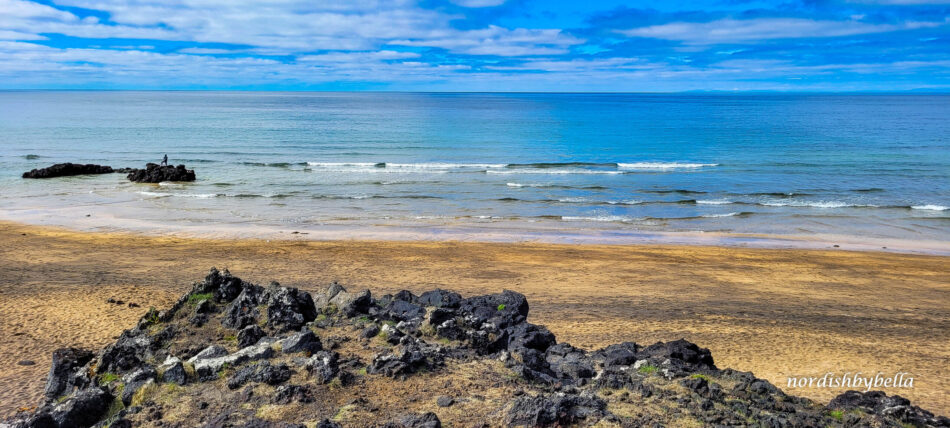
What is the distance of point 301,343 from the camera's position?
300 inches

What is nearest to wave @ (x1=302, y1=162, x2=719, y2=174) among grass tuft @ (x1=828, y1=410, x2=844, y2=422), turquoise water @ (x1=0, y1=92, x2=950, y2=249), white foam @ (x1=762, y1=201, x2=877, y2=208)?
turquoise water @ (x1=0, y1=92, x2=950, y2=249)

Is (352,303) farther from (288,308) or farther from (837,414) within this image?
(837,414)

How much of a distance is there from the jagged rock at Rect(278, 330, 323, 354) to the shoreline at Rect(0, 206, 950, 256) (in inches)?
597

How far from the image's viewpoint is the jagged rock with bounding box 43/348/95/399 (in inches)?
310

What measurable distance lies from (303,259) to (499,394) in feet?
44.2

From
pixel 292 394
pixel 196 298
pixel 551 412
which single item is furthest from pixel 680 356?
pixel 196 298

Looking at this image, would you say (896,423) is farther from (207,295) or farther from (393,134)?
(393,134)

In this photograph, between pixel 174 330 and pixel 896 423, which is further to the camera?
pixel 174 330

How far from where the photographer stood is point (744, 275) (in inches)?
709

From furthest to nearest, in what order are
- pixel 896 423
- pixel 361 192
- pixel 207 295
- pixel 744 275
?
1. pixel 361 192
2. pixel 744 275
3. pixel 207 295
4. pixel 896 423

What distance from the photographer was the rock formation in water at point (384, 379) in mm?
6352

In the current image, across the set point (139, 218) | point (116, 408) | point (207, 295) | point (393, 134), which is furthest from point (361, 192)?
point (393, 134)

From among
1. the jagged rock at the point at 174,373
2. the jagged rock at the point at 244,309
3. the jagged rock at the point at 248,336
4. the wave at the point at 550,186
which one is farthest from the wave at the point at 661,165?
the jagged rock at the point at 174,373

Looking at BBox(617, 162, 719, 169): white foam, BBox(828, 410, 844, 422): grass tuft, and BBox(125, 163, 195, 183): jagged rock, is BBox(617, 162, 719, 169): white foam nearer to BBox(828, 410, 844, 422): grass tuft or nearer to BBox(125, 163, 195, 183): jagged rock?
BBox(125, 163, 195, 183): jagged rock
